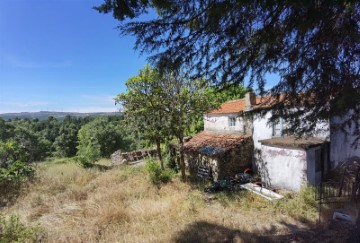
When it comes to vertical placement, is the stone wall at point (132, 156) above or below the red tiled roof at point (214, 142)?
below

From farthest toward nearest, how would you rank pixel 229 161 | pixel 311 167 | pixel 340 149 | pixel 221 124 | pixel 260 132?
pixel 221 124 < pixel 229 161 < pixel 260 132 < pixel 340 149 < pixel 311 167

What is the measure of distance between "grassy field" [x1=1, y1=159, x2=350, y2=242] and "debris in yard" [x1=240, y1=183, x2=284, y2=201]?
477 mm

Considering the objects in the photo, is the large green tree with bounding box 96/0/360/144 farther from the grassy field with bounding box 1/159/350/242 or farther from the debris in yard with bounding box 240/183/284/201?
the debris in yard with bounding box 240/183/284/201

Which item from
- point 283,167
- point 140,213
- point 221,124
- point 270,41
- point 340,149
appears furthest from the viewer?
point 221,124

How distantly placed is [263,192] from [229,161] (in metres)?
3.79

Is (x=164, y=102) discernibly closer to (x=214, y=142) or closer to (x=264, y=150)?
(x=214, y=142)

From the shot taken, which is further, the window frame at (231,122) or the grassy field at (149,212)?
the window frame at (231,122)

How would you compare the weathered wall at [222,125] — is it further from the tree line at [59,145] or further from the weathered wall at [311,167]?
the tree line at [59,145]

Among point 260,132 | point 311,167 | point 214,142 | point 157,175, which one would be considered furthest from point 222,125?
point 311,167

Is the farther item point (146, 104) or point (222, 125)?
point (222, 125)

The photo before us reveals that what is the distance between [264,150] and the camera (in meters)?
15.3

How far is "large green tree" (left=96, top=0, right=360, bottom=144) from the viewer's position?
3.95 meters

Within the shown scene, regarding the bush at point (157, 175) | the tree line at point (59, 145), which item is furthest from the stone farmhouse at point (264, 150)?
the tree line at point (59, 145)

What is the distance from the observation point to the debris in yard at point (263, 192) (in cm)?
1227
